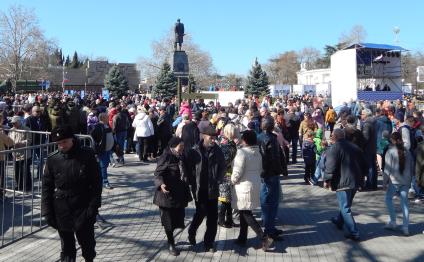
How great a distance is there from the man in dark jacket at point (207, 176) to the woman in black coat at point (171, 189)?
158mm

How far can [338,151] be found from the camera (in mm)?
6977

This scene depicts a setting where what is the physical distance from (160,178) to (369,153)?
246 inches

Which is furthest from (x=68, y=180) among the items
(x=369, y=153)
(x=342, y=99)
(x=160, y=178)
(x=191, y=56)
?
(x=191, y=56)

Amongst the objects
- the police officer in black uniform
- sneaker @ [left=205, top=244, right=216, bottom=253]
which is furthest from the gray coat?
the police officer in black uniform

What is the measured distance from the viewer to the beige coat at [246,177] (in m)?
6.22

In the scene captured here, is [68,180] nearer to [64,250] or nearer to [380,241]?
[64,250]

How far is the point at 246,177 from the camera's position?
6281 mm

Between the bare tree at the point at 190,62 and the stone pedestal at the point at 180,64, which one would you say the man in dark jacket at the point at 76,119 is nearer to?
the stone pedestal at the point at 180,64

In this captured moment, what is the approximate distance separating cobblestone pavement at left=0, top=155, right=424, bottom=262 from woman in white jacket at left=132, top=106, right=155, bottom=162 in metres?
4.70

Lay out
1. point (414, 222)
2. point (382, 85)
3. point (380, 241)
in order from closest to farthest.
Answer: point (380, 241), point (414, 222), point (382, 85)

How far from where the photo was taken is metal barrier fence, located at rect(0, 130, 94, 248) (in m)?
6.50

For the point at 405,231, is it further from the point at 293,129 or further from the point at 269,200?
the point at 293,129

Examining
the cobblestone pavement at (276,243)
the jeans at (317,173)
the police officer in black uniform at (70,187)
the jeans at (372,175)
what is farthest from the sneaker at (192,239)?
the jeans at (372,175)

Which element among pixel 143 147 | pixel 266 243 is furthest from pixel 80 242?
pixel 143 147
